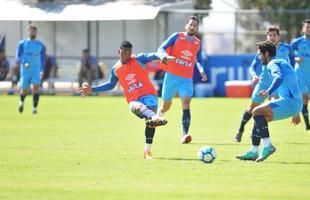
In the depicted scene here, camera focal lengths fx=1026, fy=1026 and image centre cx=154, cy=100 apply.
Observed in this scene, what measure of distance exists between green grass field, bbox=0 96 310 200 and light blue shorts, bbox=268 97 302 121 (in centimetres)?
76

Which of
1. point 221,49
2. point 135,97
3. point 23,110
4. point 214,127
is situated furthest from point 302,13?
point 135,97

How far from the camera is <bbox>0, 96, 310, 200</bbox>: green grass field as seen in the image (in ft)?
41.6

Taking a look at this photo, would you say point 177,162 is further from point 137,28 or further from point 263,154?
point 137,28

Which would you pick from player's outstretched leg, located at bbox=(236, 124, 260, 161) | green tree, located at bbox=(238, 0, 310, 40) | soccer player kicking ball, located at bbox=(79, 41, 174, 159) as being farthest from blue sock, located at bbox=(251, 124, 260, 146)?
green tree, located at bbox=(238, 0, 310, 40)

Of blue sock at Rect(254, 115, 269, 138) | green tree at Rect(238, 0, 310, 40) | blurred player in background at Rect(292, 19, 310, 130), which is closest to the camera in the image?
blue sock at Rect(254, 115, 269, 138)

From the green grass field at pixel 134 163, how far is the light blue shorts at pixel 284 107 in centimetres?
76

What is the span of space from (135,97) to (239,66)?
25.0 meters

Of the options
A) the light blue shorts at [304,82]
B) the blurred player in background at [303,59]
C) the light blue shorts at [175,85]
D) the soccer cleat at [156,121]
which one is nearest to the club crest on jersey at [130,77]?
the soccer cleat at [156,121]

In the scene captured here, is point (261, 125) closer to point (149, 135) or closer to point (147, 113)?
point (147, 113)

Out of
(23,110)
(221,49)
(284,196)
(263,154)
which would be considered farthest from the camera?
(221,49)

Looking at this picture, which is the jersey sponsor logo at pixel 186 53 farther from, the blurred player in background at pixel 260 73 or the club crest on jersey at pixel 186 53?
the blurred player in background at pixel 260 73

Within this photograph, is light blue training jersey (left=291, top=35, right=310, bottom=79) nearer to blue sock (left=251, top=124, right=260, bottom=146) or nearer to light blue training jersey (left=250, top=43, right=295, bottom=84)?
light blue training jersey (left=250, top=43, right=295, bottom=84)

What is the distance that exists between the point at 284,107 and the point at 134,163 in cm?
245

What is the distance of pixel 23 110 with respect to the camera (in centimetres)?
3066
